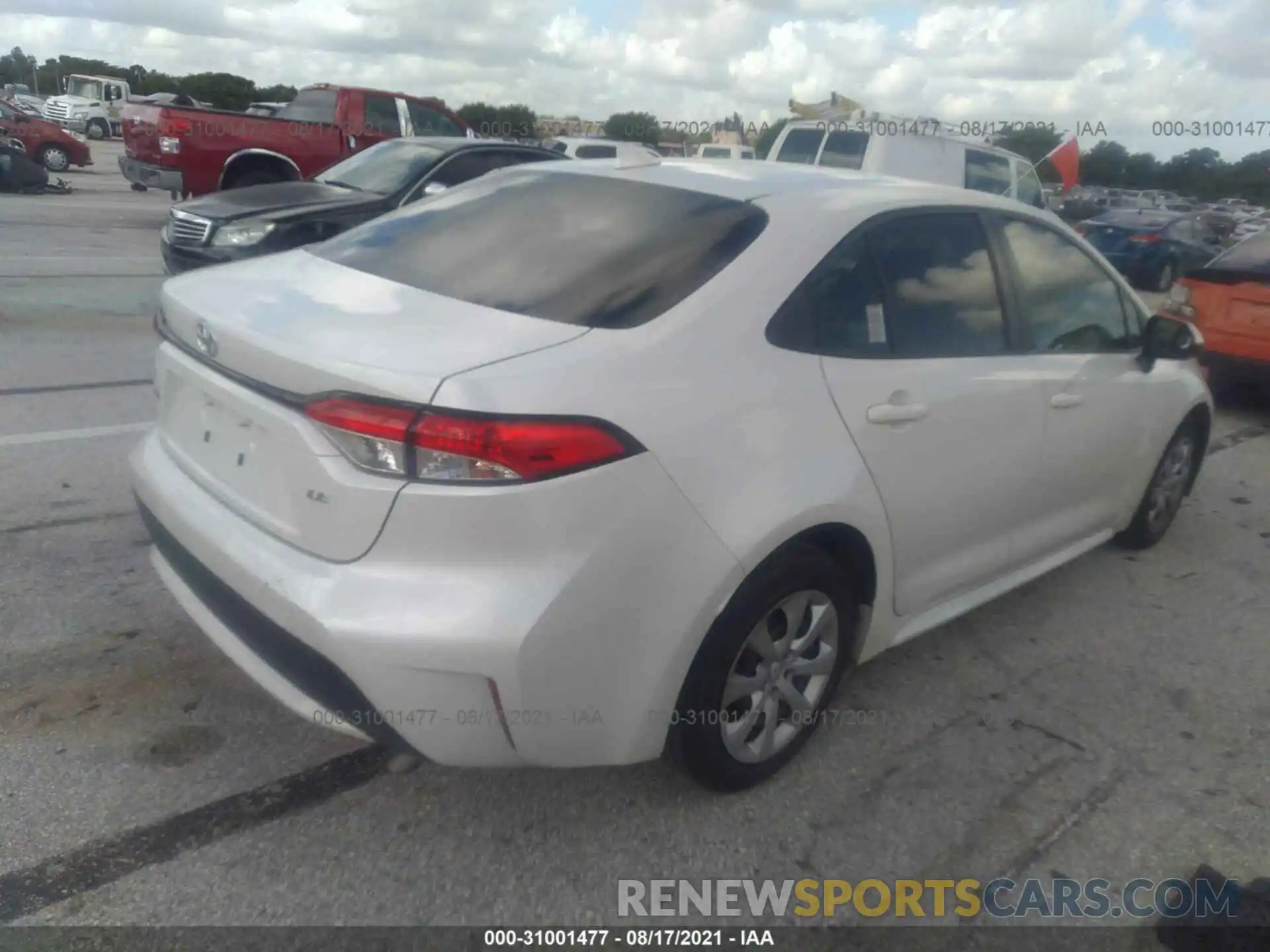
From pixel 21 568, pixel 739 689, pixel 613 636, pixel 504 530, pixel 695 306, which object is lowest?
pixel 21 568

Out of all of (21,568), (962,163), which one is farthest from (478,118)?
(21,568)

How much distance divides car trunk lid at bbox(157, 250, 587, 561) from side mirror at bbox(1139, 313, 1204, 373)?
9.24 feet

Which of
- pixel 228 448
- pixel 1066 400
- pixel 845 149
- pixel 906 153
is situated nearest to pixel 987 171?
pixel 906 153

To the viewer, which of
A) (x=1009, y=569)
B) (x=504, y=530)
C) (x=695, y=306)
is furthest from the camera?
(x=1009, y=569)

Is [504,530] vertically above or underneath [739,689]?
above

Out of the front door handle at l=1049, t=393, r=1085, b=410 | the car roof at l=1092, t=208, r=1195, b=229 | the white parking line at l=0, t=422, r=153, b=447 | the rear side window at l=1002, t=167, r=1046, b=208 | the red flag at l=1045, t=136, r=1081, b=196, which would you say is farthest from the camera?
the car roof at l=1092, t=208, r=1195, b=229

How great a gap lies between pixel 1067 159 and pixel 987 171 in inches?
43.9

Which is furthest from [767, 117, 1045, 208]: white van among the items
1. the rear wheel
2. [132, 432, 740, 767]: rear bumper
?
the rear wheel

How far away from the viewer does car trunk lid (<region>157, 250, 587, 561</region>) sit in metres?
2.24

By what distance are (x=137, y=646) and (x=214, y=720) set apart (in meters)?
0.56

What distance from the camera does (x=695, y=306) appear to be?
2555mm

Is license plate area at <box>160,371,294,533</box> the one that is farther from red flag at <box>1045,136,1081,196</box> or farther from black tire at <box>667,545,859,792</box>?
red flag at <box>1045,136,1081,196</box>

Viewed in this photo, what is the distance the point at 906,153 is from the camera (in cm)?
1257

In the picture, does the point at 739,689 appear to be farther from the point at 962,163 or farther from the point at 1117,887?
the point at 962,163
